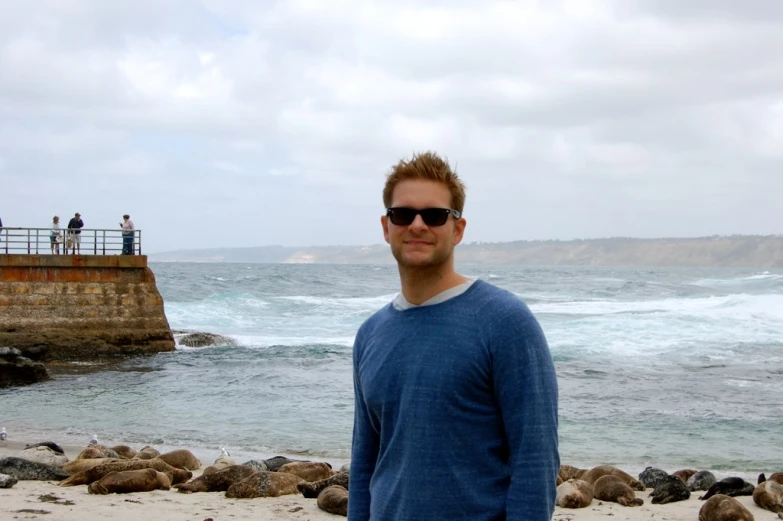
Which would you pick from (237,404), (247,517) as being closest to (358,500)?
(247,517)

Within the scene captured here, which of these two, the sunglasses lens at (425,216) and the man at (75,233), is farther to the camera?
the man at (75,233)

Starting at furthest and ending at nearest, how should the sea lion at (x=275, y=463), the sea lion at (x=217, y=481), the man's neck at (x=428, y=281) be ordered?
the sea lion at (x=275, y=463), the sea lion at (x=217, y=481), the man's neck at (x=428, y=281)

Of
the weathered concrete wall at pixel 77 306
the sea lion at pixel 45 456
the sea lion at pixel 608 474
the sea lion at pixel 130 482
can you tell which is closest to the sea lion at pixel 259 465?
the sea lion at pixel 130 482

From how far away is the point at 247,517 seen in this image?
25.1 ft

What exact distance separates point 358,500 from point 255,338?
28.0 metres

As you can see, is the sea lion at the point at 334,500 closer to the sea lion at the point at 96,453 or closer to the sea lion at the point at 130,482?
the sea lion at the point at 130,482

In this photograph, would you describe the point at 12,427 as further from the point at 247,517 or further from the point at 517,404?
the point at 517,404

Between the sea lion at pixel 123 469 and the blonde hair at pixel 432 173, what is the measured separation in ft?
23.5

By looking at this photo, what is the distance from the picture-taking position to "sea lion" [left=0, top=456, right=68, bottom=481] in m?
9.21

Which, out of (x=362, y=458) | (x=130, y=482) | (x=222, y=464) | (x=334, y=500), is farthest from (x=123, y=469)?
(x=362, y=458)

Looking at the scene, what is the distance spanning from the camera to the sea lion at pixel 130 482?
8422mm

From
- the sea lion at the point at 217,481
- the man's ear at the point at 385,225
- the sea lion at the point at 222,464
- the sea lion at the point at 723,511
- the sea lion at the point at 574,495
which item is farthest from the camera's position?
the sea lion at the point at 222,464

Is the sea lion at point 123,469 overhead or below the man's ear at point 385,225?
below

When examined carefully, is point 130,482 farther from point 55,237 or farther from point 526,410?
point 55,237
